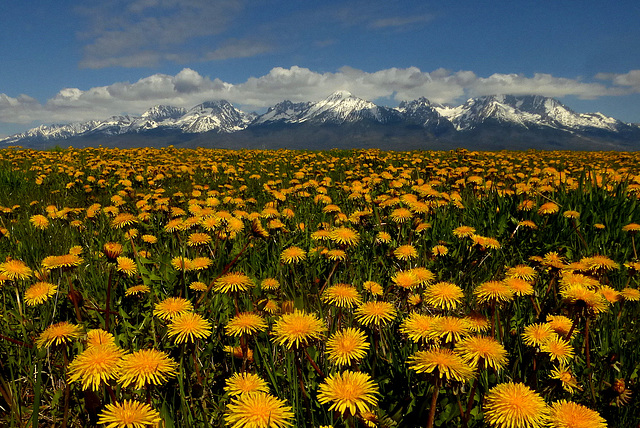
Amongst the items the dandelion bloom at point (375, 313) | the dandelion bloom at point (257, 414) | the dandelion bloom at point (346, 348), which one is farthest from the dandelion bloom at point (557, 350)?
the dandelion bloom at point (257, 414)

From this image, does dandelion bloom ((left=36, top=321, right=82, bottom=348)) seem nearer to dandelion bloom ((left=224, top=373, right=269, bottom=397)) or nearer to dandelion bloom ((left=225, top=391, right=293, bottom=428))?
dandelion bloom ((left=224, top=373, right=269, bottom=397))

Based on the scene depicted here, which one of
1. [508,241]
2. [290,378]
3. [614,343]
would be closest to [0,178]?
[290,378]

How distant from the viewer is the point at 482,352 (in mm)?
1154

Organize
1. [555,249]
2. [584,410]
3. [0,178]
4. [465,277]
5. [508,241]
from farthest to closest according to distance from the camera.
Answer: [0,178]
[508,241]
[555,249]
[465,277]
[584,410]

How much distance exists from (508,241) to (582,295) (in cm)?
230

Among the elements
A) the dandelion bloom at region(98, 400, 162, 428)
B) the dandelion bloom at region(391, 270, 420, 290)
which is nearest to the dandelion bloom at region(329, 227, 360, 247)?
the dandelion bloom at region(391, 270, 420, 290)

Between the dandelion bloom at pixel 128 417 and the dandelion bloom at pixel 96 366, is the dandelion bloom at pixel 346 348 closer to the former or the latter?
the dandelion bloom at pixel 128 417

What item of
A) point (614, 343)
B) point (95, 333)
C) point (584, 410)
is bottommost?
point (614, 343)

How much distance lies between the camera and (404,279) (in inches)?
70.6

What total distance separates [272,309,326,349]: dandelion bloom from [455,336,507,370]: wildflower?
0.48 meters

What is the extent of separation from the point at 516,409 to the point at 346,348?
538 mm

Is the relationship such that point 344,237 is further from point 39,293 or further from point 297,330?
point 39,293

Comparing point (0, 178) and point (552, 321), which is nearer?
point (552, 321)

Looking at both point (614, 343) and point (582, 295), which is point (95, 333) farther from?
point (614, 343)
